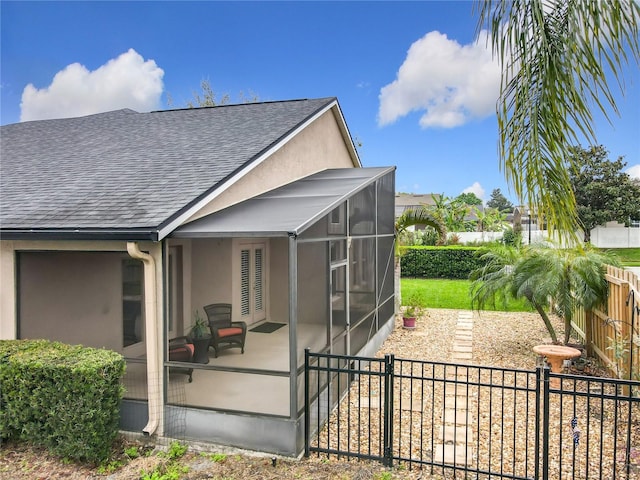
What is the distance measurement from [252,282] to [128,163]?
4357 mm

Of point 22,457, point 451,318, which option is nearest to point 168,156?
point 22,457

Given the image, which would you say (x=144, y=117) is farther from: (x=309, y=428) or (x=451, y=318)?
(x=451, y=318)

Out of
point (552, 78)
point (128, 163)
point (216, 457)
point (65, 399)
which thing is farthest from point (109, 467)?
point (552, 78)

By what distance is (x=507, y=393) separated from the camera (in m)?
8.13

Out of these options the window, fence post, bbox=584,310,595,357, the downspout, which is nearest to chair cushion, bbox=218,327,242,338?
the window

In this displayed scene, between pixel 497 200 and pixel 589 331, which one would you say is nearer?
pixel 589 331

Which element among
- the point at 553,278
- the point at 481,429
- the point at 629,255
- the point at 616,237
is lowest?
the point at 481,429

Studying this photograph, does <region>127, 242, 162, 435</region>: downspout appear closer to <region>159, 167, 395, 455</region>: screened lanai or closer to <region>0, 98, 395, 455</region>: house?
<region>0, 98, 395, 455</region>: house

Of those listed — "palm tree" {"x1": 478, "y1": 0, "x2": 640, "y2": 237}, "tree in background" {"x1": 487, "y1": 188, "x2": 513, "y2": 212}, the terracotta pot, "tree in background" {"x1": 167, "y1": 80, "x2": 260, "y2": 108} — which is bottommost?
the terracotta pot

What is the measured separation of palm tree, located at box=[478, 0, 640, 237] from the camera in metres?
3.83

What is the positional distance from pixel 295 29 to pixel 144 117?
9544 millimetres

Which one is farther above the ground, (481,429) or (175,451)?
(175,451)

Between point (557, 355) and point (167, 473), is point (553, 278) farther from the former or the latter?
point (167, 473)

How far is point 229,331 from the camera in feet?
28.6
